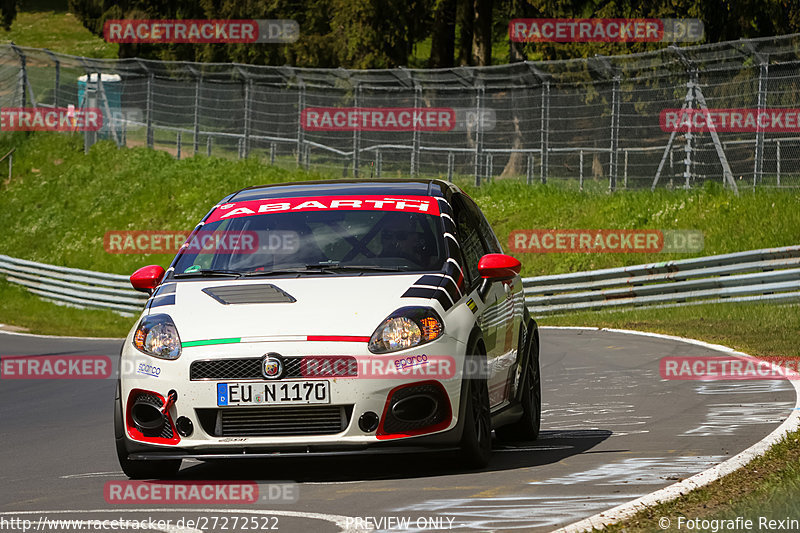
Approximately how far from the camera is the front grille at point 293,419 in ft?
22.0

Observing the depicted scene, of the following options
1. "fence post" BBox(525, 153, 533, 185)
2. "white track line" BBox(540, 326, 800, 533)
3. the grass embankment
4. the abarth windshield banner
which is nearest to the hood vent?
the abarth windshield banner

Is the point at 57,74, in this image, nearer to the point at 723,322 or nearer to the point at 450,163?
the point at 450,163

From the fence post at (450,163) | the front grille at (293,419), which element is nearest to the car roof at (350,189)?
the front grille at (293,419)

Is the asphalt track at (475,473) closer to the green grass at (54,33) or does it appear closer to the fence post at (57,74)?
the fence post at (57,74)

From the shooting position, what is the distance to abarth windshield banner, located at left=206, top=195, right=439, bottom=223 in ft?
26.3

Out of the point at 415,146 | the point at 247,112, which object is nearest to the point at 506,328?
the point at 415,146

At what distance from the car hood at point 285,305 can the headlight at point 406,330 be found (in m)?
0.05

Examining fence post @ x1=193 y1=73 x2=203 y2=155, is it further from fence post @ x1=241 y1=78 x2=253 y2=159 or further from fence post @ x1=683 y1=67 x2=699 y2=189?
fence post @ x1=683 y1=67 x2=699 y2=189

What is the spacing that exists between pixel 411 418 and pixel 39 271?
28.4 meters

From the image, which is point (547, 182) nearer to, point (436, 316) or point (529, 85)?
point (529, 85)

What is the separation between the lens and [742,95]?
23.8m

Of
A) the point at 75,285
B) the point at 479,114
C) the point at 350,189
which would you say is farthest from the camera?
the point at 75,285

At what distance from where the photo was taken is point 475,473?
7.05 metres

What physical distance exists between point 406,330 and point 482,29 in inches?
1306
